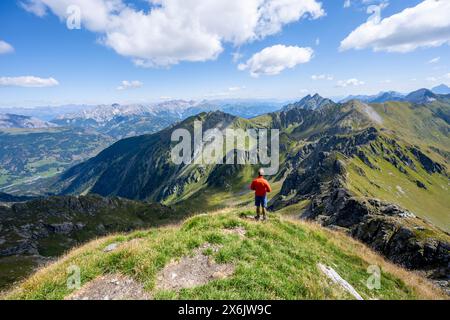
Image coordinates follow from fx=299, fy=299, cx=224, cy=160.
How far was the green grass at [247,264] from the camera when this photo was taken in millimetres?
11672

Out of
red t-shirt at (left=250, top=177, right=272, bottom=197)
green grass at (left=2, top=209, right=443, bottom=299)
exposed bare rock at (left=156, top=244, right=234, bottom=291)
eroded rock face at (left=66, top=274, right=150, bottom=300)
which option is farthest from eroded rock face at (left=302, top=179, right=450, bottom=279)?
eroded rock face at (left=66, top=274, right=150, bottom=300)

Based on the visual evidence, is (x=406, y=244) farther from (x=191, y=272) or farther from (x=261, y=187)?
(x=191, y=272)

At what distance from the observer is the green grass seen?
11.7 metres

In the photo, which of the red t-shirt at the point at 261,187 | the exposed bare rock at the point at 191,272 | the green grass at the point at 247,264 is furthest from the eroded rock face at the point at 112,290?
the red t-shirt at the point at 261,187

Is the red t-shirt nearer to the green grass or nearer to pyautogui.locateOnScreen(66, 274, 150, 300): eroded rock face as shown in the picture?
the green grass

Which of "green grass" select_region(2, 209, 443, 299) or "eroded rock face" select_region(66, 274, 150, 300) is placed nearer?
"eroded rock face" select_region(66, 274, 150, 300)

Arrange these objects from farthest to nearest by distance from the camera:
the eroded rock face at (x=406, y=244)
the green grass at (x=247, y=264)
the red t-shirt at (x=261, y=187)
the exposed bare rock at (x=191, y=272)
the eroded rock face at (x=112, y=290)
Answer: the eroded rock face at (x=406, y=244) < the red t-shirt at (x=261, y=187) < the exposed bare rock at (x=191, y=272) < the green grass at (x=247, y=264) < the eroded rock face at (x=112, y=290)

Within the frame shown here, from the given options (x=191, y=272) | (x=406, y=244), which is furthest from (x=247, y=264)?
(x=406, y=244)

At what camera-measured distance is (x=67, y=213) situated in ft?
499

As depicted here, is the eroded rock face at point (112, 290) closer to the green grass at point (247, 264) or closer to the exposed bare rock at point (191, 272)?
the green grass at point (247, 264)
